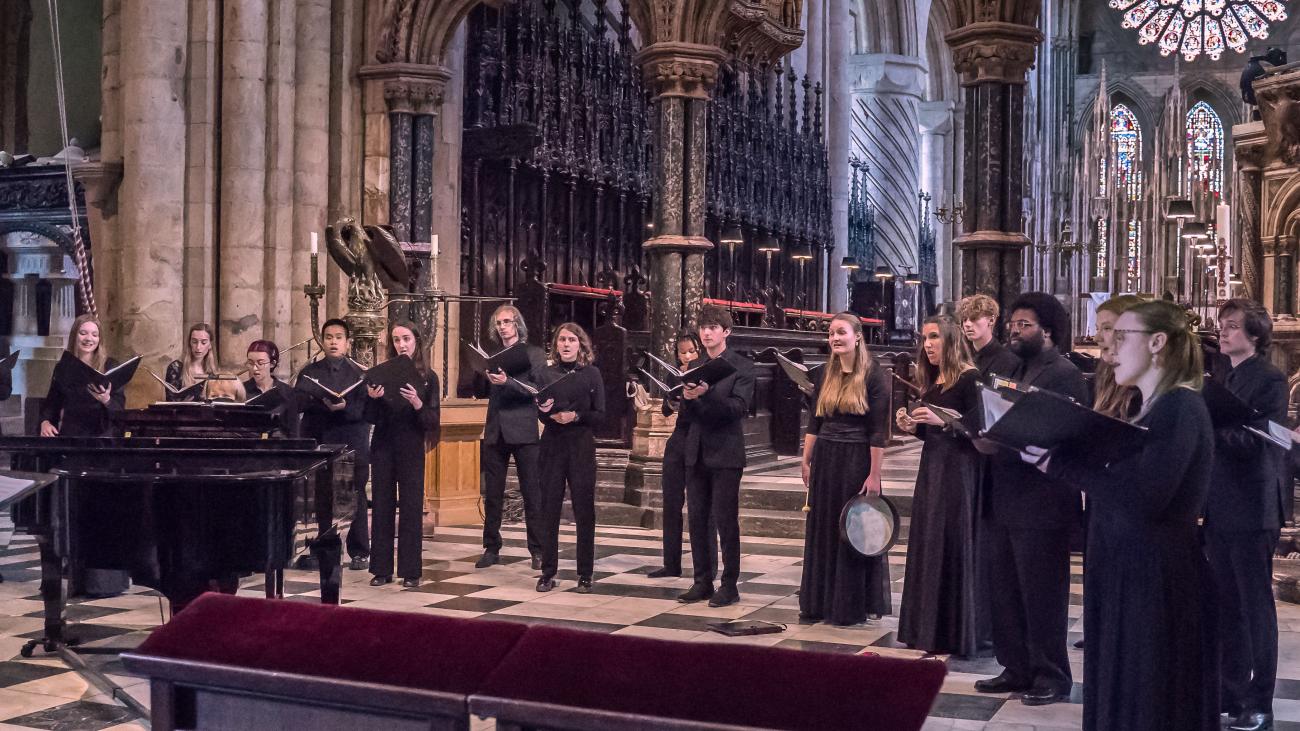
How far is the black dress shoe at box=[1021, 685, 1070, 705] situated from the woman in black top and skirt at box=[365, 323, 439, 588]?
3847 millimetres

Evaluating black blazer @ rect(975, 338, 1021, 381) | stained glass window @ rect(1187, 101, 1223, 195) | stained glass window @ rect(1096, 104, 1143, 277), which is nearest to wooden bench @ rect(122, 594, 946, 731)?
black blazer @ rect(975, 338, 1021, 381)

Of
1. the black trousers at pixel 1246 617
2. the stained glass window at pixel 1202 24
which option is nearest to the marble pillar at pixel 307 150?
the black trousers at pixel 1246 617

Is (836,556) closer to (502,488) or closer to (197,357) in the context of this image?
(502,488)

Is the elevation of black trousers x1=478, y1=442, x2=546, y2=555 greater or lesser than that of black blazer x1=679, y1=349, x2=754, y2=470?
lesser

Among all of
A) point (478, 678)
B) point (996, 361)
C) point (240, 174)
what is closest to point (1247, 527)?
point (996, 361)

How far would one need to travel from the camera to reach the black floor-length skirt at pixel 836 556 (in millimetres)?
7043

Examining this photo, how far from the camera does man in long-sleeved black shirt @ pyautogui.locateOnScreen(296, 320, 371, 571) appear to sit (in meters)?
8.69

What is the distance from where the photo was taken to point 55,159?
14.0 meters

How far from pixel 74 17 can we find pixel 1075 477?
50.1 feet

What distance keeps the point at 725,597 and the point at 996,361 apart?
219cm

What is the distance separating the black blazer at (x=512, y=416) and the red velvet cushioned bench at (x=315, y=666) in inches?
226

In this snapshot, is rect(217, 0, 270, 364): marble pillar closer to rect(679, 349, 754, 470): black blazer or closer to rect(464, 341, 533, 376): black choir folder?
rect(464, 341, 533, 376): black choir folder

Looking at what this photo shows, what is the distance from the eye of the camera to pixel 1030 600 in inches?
211

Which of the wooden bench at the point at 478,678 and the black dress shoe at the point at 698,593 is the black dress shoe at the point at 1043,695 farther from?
the wooden bench at the point at 478,678
